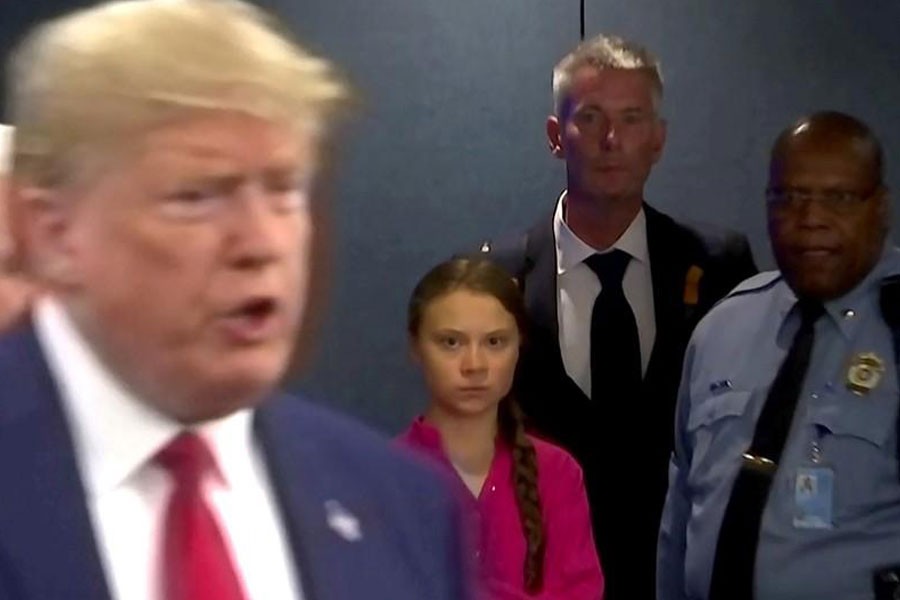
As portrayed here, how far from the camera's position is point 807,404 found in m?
2.45

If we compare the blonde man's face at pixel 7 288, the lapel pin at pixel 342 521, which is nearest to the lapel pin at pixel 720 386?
the blonde man's face at pixel 7 288

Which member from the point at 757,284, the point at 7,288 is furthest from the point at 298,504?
the point at 757,284

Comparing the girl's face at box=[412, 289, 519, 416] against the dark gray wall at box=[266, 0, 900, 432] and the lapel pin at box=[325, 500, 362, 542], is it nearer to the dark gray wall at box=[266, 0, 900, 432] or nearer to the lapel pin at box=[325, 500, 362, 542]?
the dark gray wall at box=[266, 0, 900, 432]

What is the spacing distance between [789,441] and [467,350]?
0.54m

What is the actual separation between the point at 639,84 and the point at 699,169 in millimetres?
803

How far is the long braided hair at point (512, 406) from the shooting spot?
2.42 meters

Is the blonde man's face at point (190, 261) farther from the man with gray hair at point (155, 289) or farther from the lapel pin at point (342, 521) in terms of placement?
the lapel pin at point (342, 521)

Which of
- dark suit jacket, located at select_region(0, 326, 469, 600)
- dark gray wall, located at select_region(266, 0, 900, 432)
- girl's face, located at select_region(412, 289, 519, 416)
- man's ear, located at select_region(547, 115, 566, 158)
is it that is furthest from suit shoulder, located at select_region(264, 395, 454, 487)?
dark gray wall, located at select_region(266, 0, 900, 432)

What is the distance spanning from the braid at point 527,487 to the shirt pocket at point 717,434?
287mm

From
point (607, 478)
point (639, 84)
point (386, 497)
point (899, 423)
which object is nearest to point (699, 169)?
point (639, 84)

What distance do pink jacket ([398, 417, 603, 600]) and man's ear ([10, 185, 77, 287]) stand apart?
1.52 m

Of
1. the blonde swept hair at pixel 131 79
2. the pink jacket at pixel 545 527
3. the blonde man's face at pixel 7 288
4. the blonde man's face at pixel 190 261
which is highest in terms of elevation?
the blonde swept hair at pixel 131 79

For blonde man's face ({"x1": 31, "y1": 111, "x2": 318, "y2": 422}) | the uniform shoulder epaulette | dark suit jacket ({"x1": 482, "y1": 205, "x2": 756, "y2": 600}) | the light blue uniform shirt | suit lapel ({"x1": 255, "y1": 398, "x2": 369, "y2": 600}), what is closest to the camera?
blonde man's face ({"x1": 31, "y1": 111, "x2": 318, "y2": 422})

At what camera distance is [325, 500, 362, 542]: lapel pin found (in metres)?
0.99
